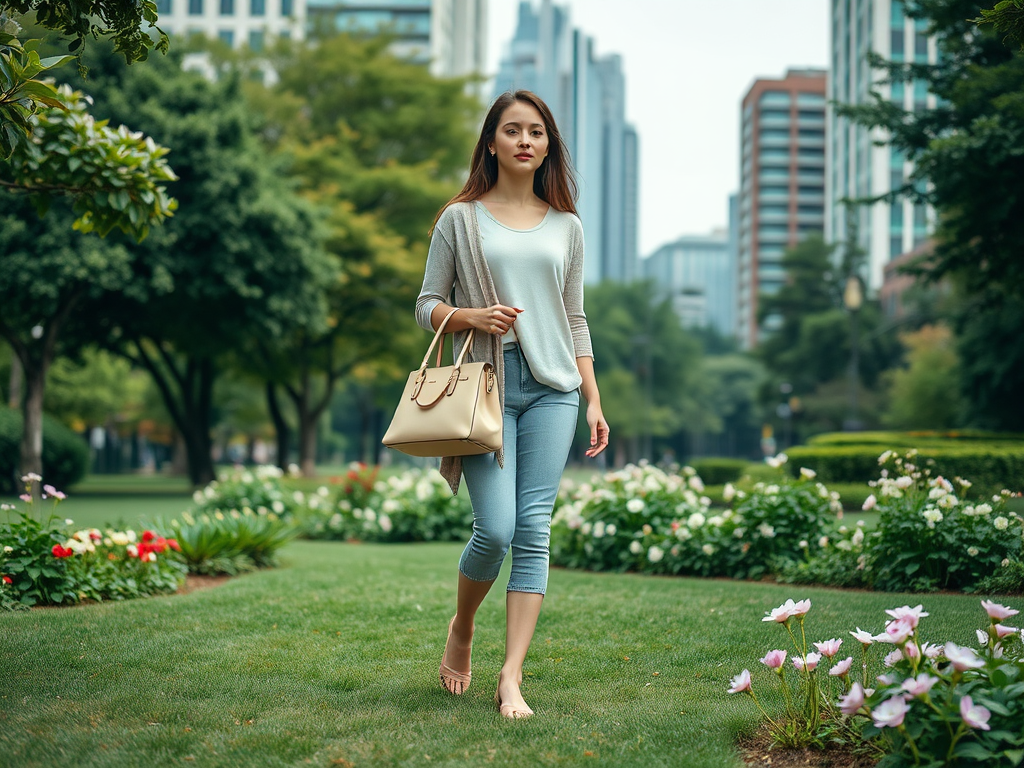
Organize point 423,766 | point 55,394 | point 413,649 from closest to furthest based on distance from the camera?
point 423,766, point 413,649, point 55,394

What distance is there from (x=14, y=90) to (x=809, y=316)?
2306 inches

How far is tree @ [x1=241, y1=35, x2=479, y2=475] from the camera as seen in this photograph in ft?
87.9

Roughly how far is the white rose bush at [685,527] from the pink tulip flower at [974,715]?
4899 millimetres

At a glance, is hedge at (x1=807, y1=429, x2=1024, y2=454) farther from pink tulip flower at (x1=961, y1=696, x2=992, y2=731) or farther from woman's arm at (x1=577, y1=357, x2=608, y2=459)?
pink tulip flower at (x1=961, y1=696, x2=992, y2=731)

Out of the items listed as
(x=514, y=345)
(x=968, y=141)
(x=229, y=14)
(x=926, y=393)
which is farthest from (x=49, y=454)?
(x=229, y=14)

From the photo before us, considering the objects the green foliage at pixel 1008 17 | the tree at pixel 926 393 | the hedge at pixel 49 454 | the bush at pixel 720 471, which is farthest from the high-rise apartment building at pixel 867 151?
the green foliage at pixel 1008 17

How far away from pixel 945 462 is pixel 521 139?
11.0 metres

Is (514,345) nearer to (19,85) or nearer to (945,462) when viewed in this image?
(19,85)

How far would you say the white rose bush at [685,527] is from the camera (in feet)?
24.2

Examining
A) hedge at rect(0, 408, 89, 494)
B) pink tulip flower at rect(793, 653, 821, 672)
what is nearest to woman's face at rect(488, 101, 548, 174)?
pink tulip flower at rect(793, 653, 821, 672)

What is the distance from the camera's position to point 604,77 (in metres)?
173

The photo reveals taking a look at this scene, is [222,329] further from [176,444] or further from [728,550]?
[176,444]

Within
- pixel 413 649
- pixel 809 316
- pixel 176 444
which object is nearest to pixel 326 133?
pixel 176 444

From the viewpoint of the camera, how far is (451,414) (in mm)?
3248
